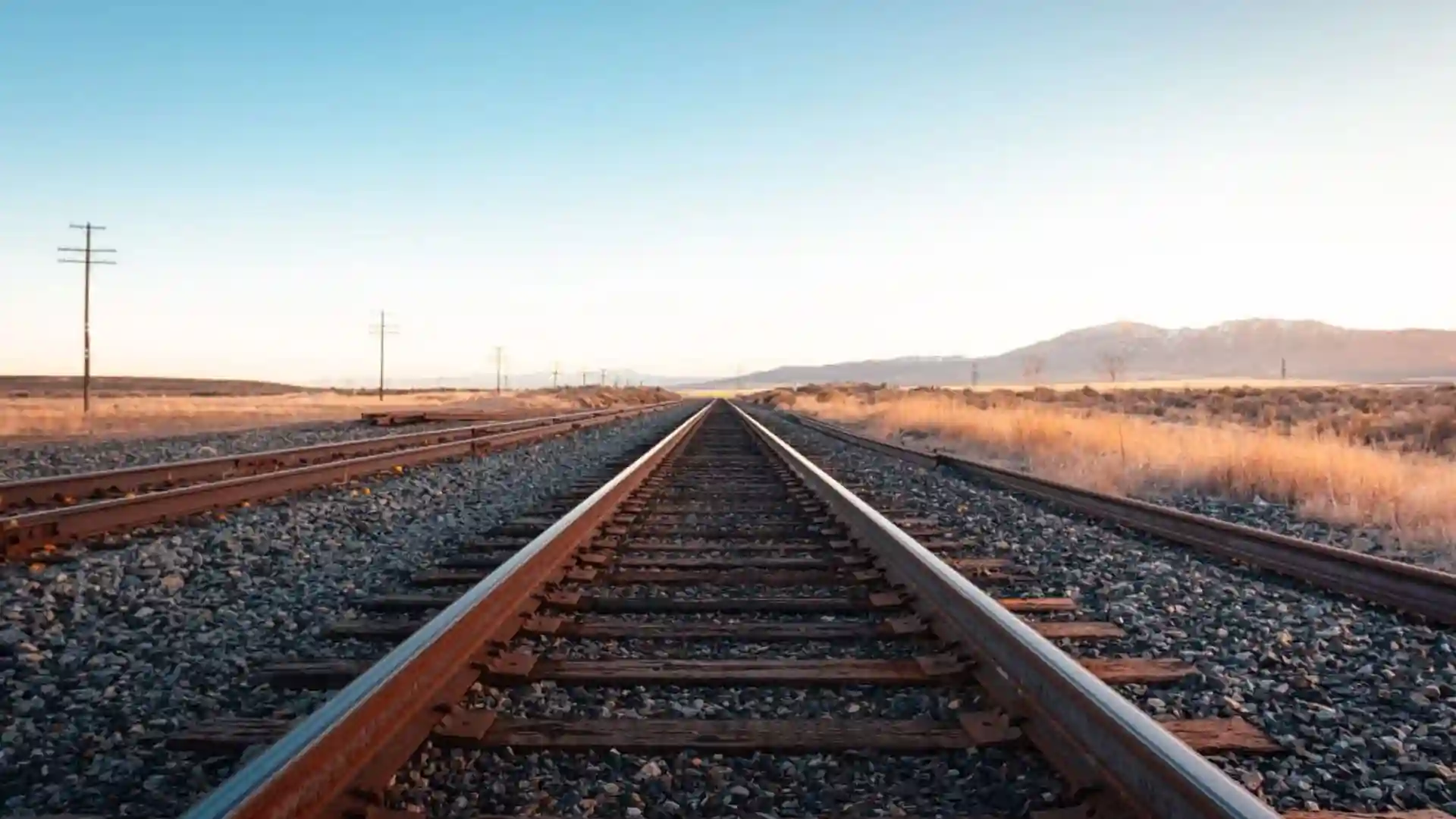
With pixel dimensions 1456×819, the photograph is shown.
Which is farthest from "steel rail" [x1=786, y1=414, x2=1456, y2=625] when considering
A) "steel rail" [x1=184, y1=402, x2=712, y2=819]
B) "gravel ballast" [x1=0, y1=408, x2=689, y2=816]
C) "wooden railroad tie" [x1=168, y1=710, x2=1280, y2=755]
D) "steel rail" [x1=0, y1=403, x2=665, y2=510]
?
"steel rail" [x1=0, y1=403, x2=665, y2=510]

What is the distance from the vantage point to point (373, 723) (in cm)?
268

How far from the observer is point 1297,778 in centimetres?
279

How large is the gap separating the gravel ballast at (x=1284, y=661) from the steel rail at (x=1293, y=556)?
10cm

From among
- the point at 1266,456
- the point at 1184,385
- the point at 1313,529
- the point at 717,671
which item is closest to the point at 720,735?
the point at 717,671

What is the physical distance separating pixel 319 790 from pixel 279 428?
90.9 ft

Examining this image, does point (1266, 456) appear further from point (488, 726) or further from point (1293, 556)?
point (488, 726)

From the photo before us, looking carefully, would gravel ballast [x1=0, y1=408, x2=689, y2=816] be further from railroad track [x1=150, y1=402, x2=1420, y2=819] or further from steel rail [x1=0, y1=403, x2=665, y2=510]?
steel rail [x1=0, y1=403, x2=665, y2=510]

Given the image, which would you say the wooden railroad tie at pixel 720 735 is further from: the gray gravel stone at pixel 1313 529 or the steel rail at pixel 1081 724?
the gray gravel stone at pixel 1313 529

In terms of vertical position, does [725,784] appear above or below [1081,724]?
below

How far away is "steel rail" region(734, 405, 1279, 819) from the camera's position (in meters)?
2.13

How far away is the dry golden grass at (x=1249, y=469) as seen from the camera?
8.82m

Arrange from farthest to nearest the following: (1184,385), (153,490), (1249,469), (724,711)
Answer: (1184,385) → (1249,469) → (153,490) → (724,711)

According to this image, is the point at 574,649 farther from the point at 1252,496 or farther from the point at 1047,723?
the point at 1252,496

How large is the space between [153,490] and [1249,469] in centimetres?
1170
